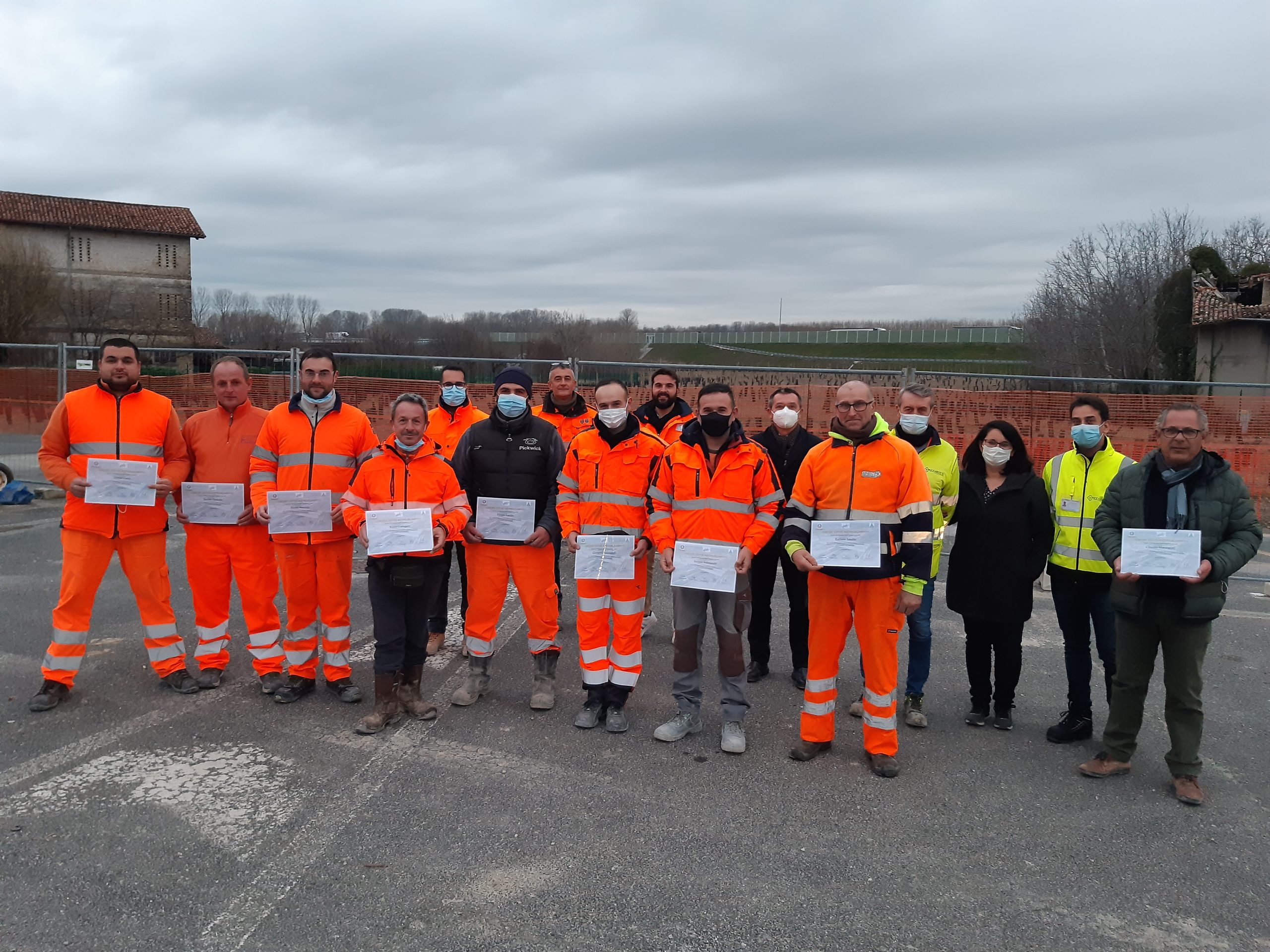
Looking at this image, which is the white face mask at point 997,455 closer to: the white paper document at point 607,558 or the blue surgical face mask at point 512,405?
the white paper document at point 607,558

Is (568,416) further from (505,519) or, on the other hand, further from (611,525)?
(611,525)

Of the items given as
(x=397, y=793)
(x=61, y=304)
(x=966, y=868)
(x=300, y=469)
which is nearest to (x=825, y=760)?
(x=966, y=868)

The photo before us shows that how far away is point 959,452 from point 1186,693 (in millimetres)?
8663

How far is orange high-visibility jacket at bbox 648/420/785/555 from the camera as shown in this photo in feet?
15.7

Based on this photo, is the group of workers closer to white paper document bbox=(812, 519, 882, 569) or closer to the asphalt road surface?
white paper document bbox=(812, 519, 882, 569)

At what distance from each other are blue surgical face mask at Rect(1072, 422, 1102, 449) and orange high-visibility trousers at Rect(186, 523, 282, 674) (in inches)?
202

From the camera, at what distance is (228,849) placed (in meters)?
3.67

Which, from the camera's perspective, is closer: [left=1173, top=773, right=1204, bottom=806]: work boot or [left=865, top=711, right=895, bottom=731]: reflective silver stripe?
[left=1173, top=773, right=1204, bottom=806]: work boot

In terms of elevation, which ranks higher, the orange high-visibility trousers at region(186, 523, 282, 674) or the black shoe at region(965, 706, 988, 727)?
the orange high-visibility trousers at region(186, 523, 282, 674)

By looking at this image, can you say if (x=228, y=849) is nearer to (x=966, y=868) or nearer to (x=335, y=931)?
(x=335, y=931)

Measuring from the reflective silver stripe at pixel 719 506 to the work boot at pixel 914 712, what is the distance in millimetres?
1701

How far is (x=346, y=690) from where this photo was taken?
541 centimetres

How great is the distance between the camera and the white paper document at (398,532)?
4.88 metres

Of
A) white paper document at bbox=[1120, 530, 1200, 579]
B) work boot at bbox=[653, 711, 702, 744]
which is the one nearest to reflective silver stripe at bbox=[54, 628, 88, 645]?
work boot at bbox=[653, 711, 702, 744]
